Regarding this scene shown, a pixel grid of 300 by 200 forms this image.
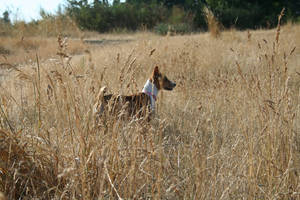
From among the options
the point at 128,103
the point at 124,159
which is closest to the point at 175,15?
the point at 128,103

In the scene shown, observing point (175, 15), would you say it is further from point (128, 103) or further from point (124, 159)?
point (124, 159)

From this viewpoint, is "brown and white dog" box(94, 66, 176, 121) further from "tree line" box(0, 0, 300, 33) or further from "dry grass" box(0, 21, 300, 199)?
"tree line" box(0, 0, 300, 33)

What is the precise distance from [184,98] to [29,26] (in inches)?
361

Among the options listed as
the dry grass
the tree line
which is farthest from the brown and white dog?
the tree line

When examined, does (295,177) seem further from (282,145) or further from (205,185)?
(205,185)

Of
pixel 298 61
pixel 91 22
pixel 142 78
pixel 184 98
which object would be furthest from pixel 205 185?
pixel 91 22

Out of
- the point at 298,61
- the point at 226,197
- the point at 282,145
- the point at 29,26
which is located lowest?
the point at 226,197

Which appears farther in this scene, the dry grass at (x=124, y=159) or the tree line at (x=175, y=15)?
the tree line at (x=175, y=15)

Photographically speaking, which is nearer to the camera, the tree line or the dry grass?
the dry grass

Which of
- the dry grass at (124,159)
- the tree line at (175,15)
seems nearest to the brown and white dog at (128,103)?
the dry grass at (124,159)

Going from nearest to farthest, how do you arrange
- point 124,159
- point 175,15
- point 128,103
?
point 124,159 < point 128,103 < point 175,15

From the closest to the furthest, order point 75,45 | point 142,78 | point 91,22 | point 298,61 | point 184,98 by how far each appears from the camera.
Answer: point 184,98 → point 142,78 → point 298,61 → point 75,45 → point 91,22

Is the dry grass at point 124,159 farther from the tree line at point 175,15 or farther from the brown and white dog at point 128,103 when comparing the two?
the tree line at point 175,15

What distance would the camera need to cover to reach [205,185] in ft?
5.73
